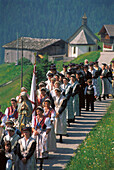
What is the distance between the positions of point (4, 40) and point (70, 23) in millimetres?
24746

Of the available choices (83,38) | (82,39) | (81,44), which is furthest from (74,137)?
(83,38)

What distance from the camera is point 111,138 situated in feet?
45.8

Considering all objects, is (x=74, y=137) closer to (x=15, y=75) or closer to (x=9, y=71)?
(x=15, y=75)

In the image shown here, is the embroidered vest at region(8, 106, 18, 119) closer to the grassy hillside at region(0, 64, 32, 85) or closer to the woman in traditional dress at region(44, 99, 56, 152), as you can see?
the woman in traditional dress at region(44, 99, 56, 152)

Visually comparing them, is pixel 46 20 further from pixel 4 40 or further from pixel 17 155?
pixel 17 155

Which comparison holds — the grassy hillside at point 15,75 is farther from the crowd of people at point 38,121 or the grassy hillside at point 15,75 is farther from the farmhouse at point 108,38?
the crowd of people at point 38,121

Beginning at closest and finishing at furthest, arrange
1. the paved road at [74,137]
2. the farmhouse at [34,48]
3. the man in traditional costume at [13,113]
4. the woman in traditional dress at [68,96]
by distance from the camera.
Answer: the paved road at [74,137] < the man in traditional costume at [13,113] < the woman in traditional dress at [68,96] < the farmhouse at [34,48]

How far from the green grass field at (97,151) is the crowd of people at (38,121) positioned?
3.07 feet

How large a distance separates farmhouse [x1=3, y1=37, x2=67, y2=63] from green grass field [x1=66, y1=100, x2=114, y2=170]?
73.4 m

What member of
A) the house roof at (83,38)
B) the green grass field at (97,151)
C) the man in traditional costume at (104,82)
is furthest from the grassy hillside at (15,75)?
the green grass field at (97,151)

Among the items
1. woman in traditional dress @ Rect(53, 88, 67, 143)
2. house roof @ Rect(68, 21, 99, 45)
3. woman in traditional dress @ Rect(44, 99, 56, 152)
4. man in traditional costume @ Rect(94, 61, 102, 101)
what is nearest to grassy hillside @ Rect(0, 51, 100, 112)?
house roof @ Rect(68, 21, 99, 45)

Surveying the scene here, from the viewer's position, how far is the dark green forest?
468 feet

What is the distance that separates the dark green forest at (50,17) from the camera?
142500 millimetres

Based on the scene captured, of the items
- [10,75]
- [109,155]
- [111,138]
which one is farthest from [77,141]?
[10,75]
